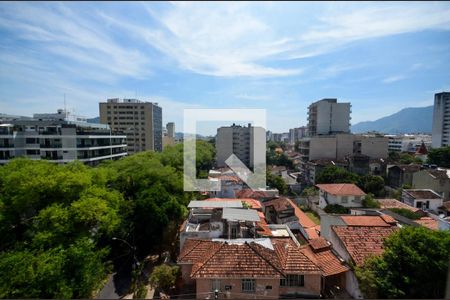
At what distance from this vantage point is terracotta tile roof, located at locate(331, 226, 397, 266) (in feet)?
10.8

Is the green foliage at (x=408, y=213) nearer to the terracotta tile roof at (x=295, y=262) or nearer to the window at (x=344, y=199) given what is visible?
the window at (x=344, y=199)

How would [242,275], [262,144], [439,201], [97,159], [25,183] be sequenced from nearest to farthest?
[242,275]
[25,183]
[439,201]
[97,159]
[262,144]

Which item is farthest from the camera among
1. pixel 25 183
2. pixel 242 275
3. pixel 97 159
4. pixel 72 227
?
pixel 97 159

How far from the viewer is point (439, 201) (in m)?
6.96

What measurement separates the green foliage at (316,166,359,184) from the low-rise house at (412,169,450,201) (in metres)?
1.88

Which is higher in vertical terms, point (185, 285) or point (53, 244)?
point (53, 244)

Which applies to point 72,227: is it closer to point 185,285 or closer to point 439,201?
point 185,285

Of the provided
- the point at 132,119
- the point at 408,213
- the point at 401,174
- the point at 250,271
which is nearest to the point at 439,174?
the point at 401,174

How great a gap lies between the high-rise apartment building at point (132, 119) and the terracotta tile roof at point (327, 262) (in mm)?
18094

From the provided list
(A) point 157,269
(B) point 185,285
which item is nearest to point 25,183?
(A) point 157,269

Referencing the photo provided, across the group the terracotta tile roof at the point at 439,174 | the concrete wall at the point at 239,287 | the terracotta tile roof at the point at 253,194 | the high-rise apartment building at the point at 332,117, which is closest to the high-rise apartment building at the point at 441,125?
the high-rise apartment building at the point at 332,117

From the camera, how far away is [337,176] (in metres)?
9.75

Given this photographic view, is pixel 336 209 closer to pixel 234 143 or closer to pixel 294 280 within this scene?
pixel 294 280

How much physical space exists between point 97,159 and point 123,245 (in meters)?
7.84
